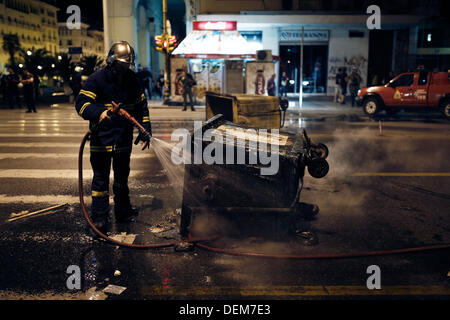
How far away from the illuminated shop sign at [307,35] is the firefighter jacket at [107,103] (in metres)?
24.1

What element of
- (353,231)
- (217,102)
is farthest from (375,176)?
(217,102)

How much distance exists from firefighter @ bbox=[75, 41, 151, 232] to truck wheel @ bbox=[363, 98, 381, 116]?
Answer: 48.9ft

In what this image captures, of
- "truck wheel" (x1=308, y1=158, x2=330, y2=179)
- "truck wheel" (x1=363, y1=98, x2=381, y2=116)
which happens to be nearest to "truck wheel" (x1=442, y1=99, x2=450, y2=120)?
"truck wheel" (x1=363, y1=98, x2=381, y2=116)

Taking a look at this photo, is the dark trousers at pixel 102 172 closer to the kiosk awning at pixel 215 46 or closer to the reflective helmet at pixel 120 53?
the reflective helmet at pixel 120 53

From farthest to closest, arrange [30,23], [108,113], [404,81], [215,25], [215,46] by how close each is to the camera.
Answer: [30,23], [215,25], [215,46], [404,81], [108,113]

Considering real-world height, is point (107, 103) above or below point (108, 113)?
above

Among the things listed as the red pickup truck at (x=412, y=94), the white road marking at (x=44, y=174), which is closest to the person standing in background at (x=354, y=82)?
the red pickup truck at (x=412, y=94)

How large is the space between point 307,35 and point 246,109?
19.9 m

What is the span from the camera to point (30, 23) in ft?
333

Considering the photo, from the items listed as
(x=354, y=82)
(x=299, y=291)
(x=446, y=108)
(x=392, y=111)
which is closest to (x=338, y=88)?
(x=354, y=82)

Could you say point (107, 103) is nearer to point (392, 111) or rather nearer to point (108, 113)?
point (108, 113)

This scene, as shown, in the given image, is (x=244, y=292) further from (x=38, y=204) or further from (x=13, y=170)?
(x=13, y=170)

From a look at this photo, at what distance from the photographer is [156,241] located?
14.7 feet
